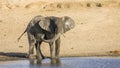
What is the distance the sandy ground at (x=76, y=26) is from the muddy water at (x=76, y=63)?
1313 mm

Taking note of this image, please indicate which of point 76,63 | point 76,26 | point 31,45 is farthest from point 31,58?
point 76,26

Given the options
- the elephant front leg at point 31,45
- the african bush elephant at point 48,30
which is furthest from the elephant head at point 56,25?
the elephant front leg at point 31,45

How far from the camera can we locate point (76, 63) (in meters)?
20.1

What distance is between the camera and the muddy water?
64.2 feet

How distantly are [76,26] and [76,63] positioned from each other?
7.34 m

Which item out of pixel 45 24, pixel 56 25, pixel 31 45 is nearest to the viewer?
pixel 56 25

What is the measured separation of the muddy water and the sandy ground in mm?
1313

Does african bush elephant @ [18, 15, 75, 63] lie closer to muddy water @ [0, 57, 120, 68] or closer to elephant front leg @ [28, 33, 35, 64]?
elephant front leg @ [28, 33, 35, 64]

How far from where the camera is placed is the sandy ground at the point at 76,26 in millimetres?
23297

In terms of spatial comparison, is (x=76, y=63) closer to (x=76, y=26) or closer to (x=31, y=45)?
(x=31, y=45)

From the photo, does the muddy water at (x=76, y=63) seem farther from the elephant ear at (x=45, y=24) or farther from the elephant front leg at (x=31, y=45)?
the elephant ear at (x=45, y=24)

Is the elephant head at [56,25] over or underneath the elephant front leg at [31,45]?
over

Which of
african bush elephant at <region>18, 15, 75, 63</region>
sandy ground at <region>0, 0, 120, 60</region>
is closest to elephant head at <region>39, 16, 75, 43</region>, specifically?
african bush elephant at <region>18, 15, 75, 63</region>

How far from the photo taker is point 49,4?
31453 millimetres
